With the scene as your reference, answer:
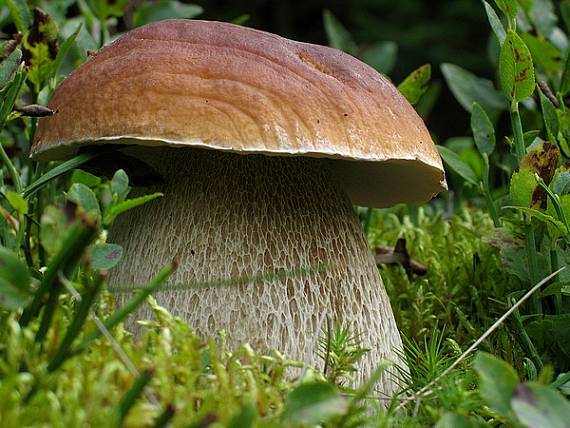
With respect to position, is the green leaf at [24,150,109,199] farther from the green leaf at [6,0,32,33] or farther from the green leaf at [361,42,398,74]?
the green leaf at [361,42,398,74]

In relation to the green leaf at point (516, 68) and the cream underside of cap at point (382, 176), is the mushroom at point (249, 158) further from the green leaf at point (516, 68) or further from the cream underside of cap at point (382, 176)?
the green leaf at point (516, 68)

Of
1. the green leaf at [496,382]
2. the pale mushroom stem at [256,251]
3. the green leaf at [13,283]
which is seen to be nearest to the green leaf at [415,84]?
the pale mushroom stem at [256,251]

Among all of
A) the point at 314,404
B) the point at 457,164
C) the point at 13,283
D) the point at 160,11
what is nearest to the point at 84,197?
the point at 13,283

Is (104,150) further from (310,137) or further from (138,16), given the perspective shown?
(138,16)

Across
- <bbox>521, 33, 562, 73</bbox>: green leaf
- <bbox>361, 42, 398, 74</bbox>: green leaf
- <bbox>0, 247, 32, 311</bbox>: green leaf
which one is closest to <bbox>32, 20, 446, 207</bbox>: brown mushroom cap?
<bbox>0, 247, 32, 311</bbox>: green leaf

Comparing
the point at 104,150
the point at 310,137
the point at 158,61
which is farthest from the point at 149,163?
the point at 310,137
